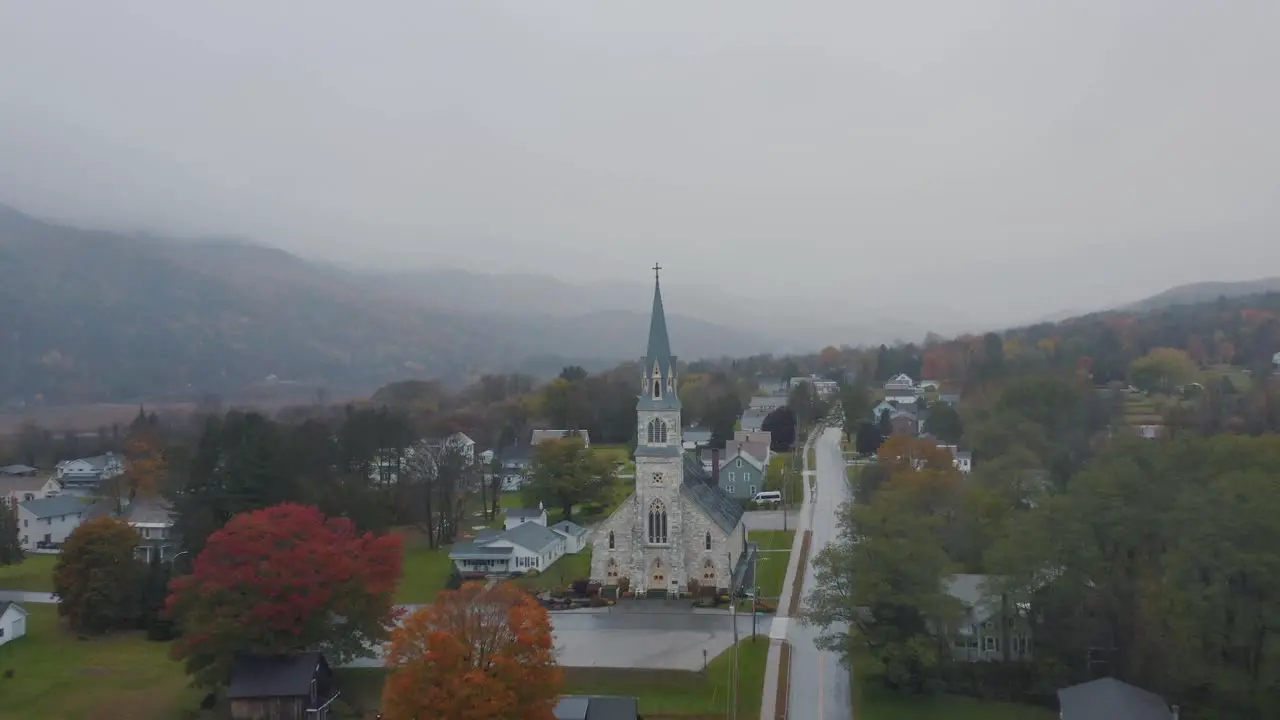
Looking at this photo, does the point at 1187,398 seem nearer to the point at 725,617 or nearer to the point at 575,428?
the point at 575,428

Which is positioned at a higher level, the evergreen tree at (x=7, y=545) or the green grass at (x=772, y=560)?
the evergreen tree at (x=7, y=545)

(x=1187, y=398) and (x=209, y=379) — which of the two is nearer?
(x=1187, y=398)

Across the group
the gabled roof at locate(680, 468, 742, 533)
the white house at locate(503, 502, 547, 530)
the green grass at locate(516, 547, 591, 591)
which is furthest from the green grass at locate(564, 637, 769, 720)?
the white house at locate(503, 502, 547, 530)

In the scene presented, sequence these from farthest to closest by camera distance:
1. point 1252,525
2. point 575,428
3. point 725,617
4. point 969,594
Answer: point 575,428
point 725,617
point 969,594
point 1252,525

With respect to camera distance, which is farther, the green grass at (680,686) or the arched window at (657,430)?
the arched window at (657,430)

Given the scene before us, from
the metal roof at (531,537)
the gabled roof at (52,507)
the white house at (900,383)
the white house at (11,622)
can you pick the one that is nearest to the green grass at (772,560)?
the metal roof at (531,537)

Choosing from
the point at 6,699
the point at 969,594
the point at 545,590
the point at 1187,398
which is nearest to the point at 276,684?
the point at 6,699

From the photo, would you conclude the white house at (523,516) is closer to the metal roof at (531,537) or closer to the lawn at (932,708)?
the metal roof at (531,537)
